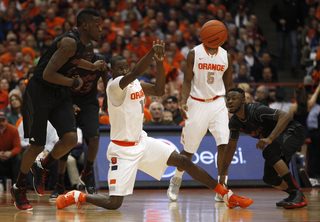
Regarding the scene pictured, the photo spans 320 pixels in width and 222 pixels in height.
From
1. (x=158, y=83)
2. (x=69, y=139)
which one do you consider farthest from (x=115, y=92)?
(x=69, y=139)

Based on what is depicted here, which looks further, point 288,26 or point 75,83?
point 288,26

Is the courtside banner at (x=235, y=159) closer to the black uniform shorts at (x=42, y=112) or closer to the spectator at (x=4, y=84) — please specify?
the black uniform shorts at (x=42, y=112)

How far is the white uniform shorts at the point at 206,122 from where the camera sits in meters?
6.28

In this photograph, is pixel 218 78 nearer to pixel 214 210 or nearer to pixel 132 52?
pixel 214 210

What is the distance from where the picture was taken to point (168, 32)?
1395 cm

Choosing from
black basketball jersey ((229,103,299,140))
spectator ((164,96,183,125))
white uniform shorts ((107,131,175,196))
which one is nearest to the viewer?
white uniform shorts ((107,131,175,196))

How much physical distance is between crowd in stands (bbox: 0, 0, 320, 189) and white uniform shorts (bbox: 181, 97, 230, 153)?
4601mm

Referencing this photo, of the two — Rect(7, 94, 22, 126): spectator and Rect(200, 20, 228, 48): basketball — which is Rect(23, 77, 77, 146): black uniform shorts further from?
Rect(7, 94, 22, 126): spectator

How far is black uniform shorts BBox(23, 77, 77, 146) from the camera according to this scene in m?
5.20

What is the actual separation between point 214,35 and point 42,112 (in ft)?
8.49

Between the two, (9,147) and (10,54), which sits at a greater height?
(10,54)

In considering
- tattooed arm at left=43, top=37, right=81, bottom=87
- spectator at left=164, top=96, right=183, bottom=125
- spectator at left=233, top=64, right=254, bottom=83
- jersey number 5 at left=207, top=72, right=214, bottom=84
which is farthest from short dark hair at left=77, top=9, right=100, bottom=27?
spectator at left=233, top=64, right=254, bottom=83

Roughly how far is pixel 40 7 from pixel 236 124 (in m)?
10.1

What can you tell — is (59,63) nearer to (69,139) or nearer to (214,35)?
(69,139)
